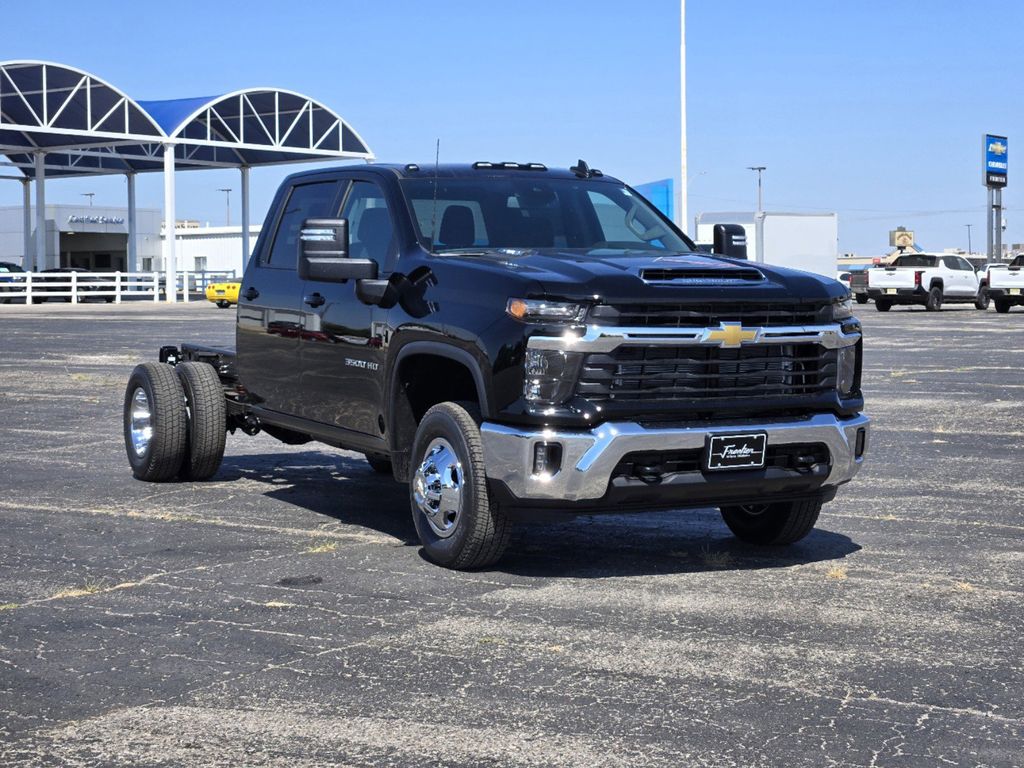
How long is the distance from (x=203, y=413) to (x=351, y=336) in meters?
2.18

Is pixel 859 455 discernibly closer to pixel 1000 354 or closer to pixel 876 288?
pixel 1000 354

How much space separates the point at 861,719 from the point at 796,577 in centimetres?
229

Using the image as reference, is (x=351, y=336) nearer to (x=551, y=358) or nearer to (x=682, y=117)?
(x=551, y=358)

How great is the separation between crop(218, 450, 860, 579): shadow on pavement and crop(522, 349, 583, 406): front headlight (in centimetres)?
78

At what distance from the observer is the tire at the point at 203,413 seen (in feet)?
32.5

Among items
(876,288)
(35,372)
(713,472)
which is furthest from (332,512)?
(876,288)

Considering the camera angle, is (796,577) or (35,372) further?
(35,372)

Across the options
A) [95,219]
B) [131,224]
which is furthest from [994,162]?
[95,219]

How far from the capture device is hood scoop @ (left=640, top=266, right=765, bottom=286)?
6895 millimetres

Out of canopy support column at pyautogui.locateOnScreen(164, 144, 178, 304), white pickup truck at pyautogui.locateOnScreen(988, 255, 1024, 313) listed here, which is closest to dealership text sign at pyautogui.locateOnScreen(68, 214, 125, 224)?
canopy support column at pyautogui.locateOnScreen(164, 144, 178, 304)

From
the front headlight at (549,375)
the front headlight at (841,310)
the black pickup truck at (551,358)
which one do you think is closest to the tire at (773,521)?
the black pickup truck at (551,358)

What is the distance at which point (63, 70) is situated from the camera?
4959 cm

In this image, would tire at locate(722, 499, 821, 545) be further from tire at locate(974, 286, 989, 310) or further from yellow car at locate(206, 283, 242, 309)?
tire at locate(974, 286, 989, 310)

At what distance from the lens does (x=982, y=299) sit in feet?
154
